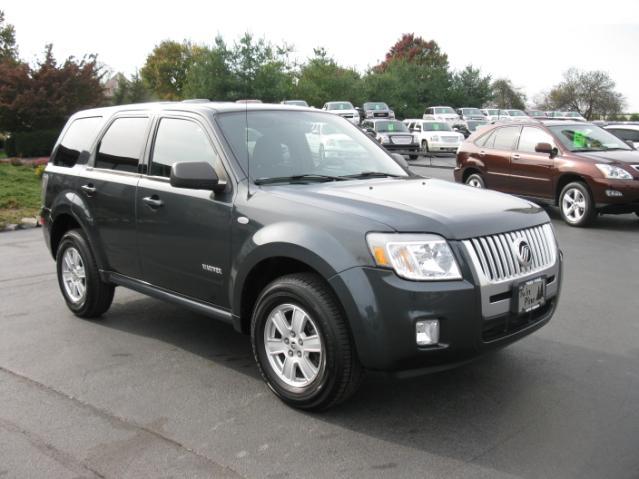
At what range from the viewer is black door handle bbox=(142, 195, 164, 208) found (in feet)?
16.0

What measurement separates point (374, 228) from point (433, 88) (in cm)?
6365

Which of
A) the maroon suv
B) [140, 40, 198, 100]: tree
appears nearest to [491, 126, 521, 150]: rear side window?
the maroon suv

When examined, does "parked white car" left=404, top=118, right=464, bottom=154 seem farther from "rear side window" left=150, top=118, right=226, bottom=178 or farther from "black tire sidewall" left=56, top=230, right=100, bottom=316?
"rear side window" left=150, top=118, right=226, bottom=178

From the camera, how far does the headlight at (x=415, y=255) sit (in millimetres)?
3586

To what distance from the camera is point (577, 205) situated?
1112cm

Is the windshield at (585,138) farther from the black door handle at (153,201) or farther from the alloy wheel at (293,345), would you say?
the alloy wheel at (293,345)

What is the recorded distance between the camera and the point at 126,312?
6324 millimetres

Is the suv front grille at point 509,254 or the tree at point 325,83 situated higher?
the tree at point 325,83

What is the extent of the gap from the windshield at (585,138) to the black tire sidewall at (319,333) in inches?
345

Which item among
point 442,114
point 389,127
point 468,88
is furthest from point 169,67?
point 389,127

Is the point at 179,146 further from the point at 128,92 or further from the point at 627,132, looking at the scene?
the point at 128,92

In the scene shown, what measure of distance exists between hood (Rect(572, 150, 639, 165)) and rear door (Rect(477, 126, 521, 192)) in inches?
53.0

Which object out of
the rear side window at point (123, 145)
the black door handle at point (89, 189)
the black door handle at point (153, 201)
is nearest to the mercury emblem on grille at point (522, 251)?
the black door handle at point (153, 201)

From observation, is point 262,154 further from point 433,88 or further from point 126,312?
point 433,88
